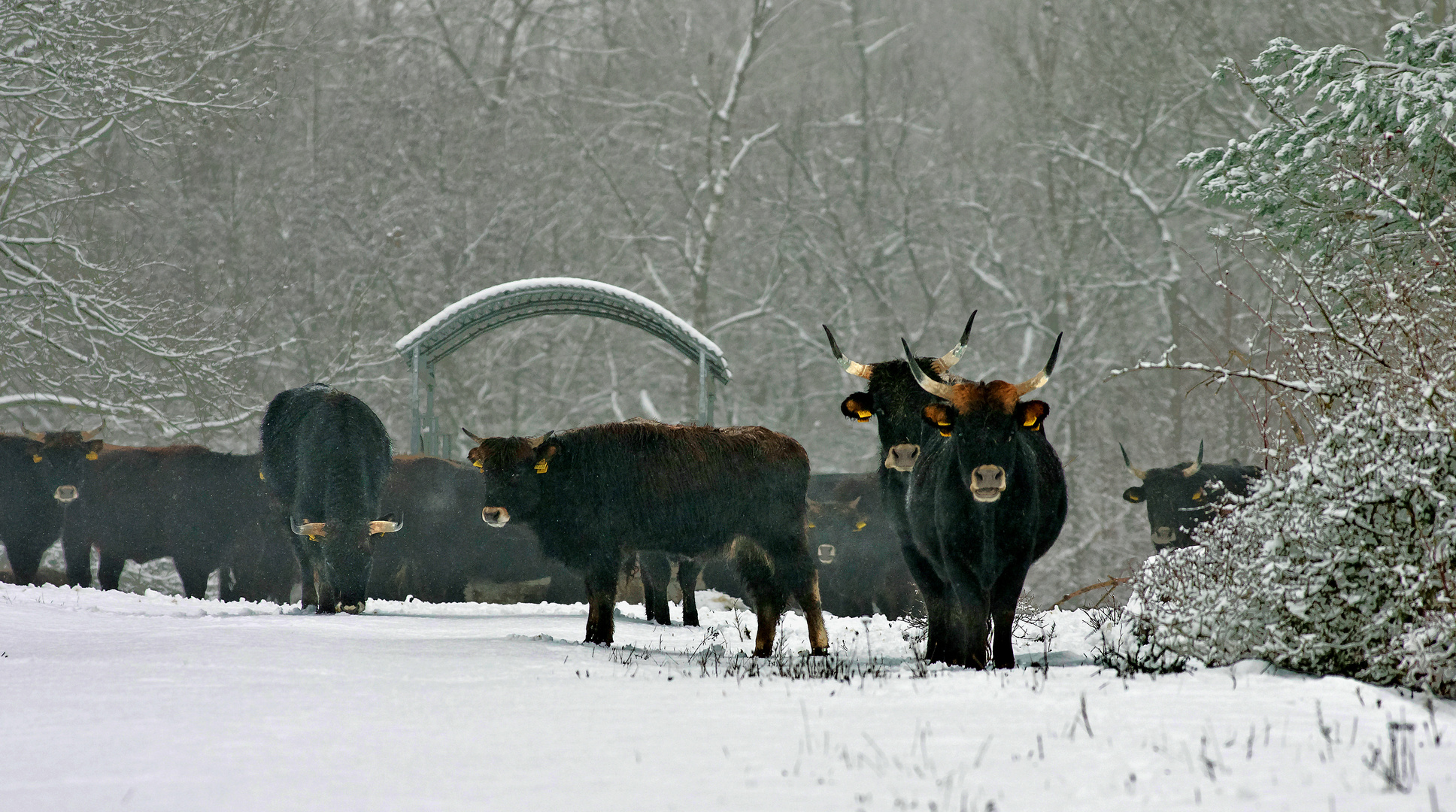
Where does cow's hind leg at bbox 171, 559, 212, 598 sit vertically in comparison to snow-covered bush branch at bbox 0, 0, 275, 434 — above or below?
below

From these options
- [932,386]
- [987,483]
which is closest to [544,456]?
[932,386]

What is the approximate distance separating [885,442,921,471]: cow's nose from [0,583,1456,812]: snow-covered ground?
67.8 inches

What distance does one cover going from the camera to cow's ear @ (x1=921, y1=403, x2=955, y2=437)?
7.32 metres

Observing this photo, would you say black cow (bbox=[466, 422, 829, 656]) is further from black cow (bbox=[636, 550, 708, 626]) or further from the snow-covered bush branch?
the snow-covered bush branch

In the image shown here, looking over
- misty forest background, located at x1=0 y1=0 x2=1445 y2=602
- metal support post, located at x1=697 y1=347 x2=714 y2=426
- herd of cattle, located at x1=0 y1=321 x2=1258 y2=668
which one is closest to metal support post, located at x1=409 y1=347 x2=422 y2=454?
herd of cattle, located at x1=0 y1=321 x2=1258 y2=668

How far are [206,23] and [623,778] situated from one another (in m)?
19.7

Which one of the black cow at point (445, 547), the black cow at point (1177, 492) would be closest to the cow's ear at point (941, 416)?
the black cow at point (1177, 492)

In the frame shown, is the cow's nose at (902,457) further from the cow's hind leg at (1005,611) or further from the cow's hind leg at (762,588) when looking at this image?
the cow's hind leg at (1005,611)

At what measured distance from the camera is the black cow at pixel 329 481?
38.8 feet

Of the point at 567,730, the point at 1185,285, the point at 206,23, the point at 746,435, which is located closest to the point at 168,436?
the point at 206,23

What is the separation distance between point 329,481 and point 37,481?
6264 mm

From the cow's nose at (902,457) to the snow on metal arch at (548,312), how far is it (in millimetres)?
6380

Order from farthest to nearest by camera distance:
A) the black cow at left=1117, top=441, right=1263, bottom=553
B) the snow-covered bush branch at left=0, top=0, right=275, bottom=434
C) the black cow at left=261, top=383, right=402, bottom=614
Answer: the snow-covered bush branch at left=0, top=0, right=275, bottom=434 → the black cow at left=1117, top=441, right=1263, bottom=553 → the black cow at left=261, top=383, right=402, bottom=614

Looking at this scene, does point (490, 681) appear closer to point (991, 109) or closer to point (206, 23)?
point (206, 23)
